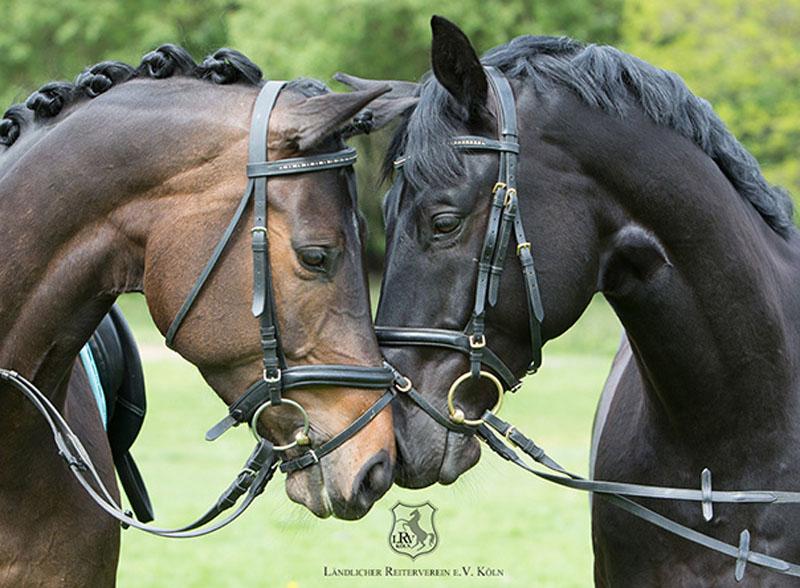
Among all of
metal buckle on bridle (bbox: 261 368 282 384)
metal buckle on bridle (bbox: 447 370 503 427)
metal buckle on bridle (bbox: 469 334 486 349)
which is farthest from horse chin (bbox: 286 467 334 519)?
metal buckle on bridle (bbox: 469 334 486 349)

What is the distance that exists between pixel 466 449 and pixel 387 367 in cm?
49

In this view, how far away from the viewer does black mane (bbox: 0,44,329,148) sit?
3.39 metres

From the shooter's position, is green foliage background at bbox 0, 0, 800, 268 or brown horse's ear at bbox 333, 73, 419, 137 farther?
green foliage background at bbox 0, 0, 800, 268

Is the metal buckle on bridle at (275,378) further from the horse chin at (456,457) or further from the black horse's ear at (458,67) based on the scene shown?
the black horse's ear at (458,67)

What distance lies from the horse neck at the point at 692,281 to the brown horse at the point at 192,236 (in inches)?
34.8

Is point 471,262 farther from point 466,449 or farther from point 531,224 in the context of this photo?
point 466,449

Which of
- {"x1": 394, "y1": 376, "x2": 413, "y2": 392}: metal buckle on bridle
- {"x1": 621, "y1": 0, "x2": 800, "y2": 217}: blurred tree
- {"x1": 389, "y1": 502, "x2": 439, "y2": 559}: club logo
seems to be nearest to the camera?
{"x1": 394, "y1": 376, "x2": 413, "y2": 392}: metal buckle on bridle

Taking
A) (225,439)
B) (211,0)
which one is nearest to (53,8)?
(211,0)

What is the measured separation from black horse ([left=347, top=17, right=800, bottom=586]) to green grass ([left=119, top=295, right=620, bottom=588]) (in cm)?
64

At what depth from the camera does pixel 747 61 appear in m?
26.2

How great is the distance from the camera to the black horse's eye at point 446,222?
3490mm

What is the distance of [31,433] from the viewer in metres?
3.52

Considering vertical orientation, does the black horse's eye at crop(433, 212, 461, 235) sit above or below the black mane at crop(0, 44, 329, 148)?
below

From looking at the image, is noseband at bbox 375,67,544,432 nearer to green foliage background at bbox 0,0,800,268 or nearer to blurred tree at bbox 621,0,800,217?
green foliage background at bbox 0,0,800,268
